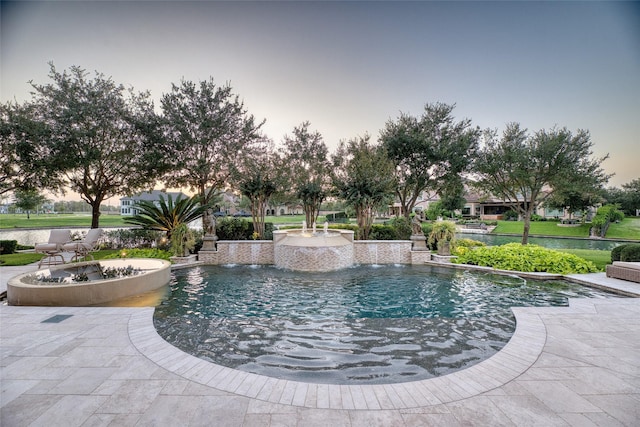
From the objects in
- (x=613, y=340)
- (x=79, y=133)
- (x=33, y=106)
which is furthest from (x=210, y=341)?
(x=33, y=106)

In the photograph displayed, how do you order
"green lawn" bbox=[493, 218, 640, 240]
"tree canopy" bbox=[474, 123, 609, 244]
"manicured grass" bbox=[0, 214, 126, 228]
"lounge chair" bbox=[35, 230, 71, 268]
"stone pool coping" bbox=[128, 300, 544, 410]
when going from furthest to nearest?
"manicured grass" bbox=[0, 214, 126, 228]
"green lawn" bbox=[493, 218, 640, 240]
"tree canopy" bbox=[474, 123, 609, 244]
"lounge chair" bbox=[35, 230, 71, 268]
"stone pool coping" bbox=[128, 300, 544, 410]

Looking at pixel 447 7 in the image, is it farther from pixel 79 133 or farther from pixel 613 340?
pixel 79 133

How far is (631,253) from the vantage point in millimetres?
8930

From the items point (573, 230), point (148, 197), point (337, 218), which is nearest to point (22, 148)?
point (337, 218)

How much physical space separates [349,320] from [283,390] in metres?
2.87

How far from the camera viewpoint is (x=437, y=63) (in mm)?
11383

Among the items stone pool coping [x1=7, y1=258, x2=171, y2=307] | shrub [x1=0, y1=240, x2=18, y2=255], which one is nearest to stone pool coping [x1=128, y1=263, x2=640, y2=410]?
stone pool coping [x1=7, y1=258, x2=171, y2=307]

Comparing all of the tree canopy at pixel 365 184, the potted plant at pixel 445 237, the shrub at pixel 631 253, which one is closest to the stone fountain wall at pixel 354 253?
the potted plant at pixel 445 237

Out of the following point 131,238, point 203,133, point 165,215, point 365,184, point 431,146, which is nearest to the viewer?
point 165,215

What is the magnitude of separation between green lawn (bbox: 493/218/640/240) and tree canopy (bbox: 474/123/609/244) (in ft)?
48.6

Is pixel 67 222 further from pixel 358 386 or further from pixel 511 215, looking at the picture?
pixel 511 215

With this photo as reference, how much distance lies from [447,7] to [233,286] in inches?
373

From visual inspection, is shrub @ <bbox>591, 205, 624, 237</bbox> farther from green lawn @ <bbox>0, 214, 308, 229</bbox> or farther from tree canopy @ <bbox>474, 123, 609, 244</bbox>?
green lawn @ <bbox>0, 214, 308, 229</bbox>

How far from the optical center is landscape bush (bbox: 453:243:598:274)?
365 inches
